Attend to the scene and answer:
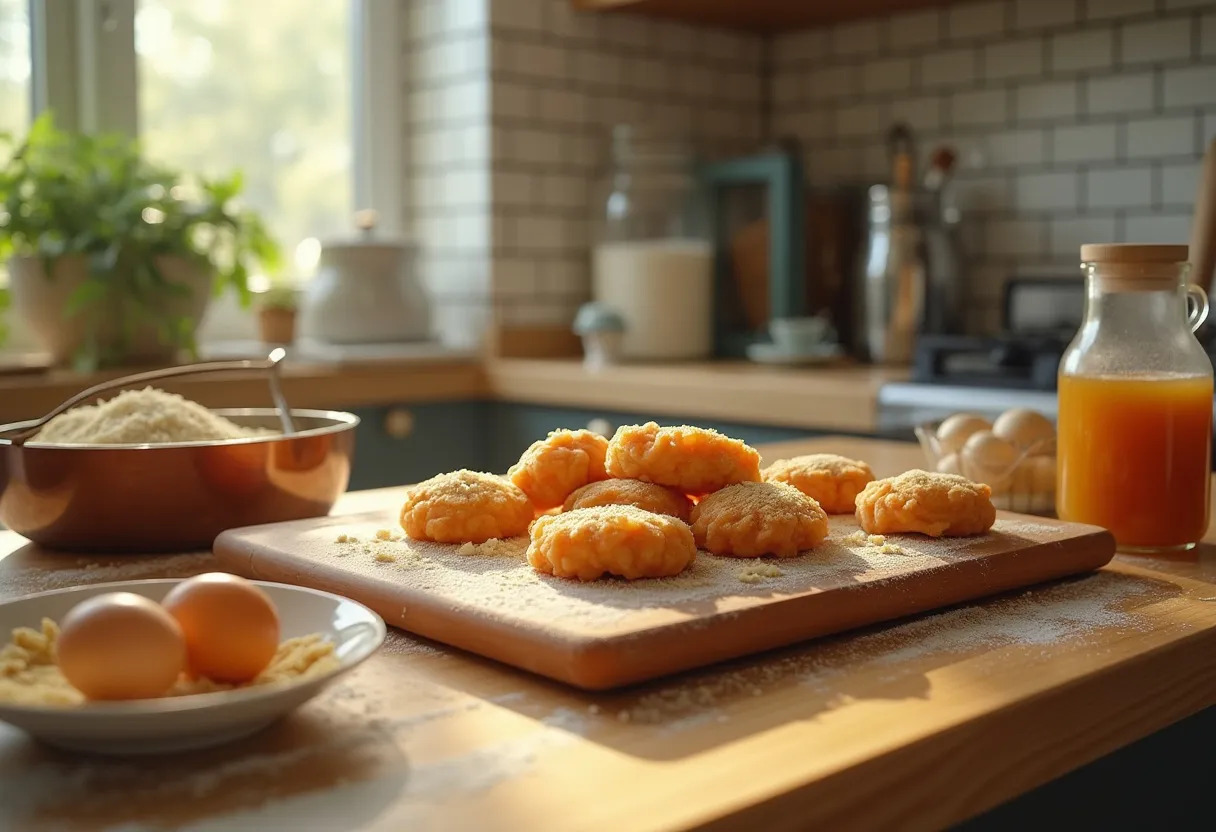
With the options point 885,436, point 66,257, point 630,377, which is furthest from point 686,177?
point 66,257

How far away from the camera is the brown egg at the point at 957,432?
4.18 ft

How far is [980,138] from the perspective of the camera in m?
2.94

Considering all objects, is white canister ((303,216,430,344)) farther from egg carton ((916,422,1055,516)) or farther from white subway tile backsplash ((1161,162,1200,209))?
egg carton ((916,422,1055,516))

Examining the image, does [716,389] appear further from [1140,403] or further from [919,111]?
[1140,403]

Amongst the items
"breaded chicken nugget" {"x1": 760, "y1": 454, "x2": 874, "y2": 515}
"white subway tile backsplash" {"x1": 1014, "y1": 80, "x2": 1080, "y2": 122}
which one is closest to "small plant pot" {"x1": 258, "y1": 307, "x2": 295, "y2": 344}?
"white subway tile backsplash" {"x1": 1014, "y1": 80, "x2": 1080, "y2": 122}

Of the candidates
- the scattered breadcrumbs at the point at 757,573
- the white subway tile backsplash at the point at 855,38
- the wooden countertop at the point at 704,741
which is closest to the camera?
the wooden countertop at the point at 704,741

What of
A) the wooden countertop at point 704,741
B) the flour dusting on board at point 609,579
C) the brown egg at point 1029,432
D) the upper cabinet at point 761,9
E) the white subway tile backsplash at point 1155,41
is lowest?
the wooden countertop at point 704,741

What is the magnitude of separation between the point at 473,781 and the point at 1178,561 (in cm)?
69

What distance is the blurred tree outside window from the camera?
286 cm

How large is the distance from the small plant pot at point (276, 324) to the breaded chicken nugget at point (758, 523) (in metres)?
2.08

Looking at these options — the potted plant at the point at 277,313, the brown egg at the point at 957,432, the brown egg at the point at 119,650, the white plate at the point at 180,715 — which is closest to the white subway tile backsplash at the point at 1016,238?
the potted plant at the point at 277,313

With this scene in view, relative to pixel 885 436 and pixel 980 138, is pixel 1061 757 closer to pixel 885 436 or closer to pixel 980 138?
pixel 885 436

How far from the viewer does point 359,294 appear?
2910 mm

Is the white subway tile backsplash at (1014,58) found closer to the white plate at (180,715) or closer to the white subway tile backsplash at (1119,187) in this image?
the white subway tile backsplash at (1119,187)
